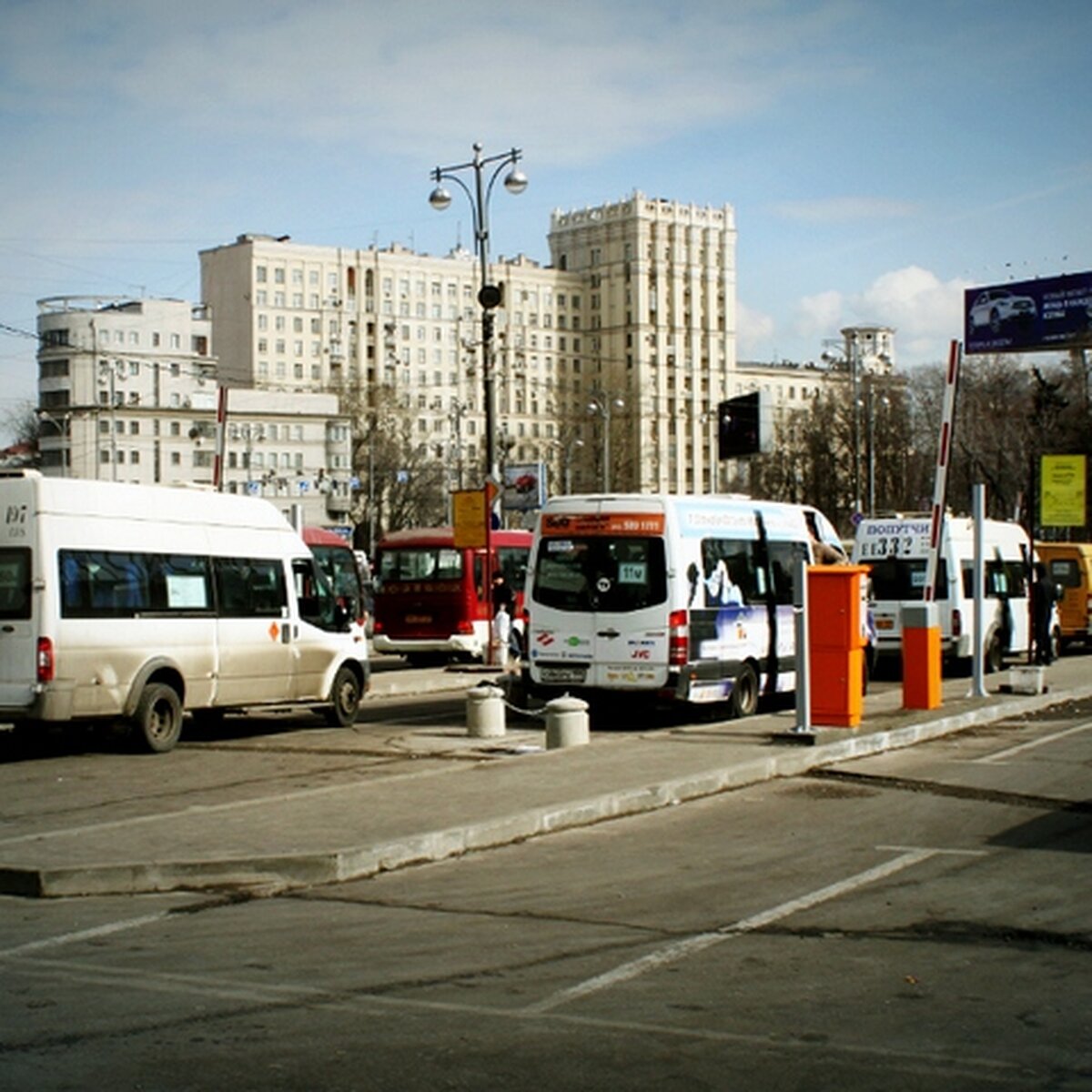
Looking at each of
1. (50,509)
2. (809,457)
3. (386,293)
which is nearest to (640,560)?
(50,509)

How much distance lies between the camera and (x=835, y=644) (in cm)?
1808

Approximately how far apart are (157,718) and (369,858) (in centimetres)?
766

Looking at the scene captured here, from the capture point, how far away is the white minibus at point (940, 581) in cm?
2941

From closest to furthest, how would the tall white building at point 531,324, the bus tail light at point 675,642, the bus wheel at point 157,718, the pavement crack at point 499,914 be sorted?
the pavement crack at point 499,914
the bus wheel at point 157,718
the bus tail light at point 675,642
the tall white building at point 531,324

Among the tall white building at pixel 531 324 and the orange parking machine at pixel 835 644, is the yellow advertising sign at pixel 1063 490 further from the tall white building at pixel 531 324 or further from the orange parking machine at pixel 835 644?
the tall white building at pixel 531 324

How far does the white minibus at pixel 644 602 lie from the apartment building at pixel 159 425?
3731 inches

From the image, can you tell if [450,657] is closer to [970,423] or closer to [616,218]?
[970,423]

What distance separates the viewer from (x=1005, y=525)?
108 feet

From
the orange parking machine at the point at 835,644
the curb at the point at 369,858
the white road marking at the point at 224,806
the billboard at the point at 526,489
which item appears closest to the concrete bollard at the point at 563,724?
the white road marking at the point at 224,806

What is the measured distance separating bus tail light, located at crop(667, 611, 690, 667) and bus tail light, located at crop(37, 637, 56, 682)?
7058 millimetres

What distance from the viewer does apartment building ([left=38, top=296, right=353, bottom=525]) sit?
119125 mm

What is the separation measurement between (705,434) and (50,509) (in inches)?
6835

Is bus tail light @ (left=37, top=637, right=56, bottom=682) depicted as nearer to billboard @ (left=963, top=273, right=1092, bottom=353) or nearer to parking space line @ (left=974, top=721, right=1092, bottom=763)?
parking space line @ (left=974, top=721, right=1092, bottom=763)

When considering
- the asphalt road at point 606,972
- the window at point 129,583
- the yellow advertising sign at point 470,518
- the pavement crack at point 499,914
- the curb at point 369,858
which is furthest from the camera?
the yellow advertising sign at point 470,518
